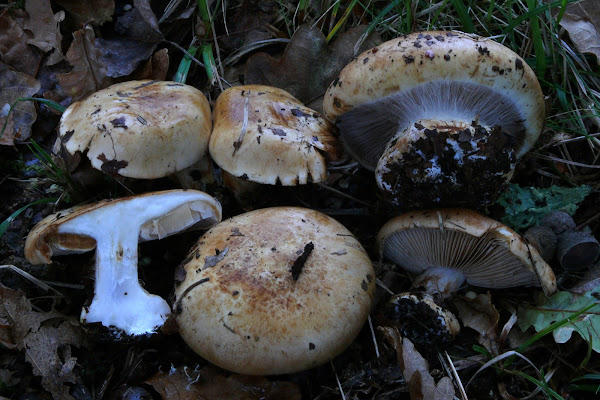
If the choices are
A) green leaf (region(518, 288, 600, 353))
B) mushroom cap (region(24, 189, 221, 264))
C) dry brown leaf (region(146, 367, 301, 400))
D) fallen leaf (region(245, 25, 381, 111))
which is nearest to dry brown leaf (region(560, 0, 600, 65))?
fallen leaf (region(245, 25, 381, 111))

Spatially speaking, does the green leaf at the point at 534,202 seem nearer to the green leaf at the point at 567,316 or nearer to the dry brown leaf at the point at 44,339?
the green leaf at the point at 567,316

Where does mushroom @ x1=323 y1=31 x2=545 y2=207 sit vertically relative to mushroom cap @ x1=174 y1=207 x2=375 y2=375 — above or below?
above

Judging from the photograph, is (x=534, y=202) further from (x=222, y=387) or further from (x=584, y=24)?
(x=222, y=387)

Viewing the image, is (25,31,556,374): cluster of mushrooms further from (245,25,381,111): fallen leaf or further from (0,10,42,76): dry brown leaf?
(0,10,42,76): dry brown leaf

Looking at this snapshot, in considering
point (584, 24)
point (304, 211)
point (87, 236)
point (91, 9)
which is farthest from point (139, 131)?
point (584, 24)

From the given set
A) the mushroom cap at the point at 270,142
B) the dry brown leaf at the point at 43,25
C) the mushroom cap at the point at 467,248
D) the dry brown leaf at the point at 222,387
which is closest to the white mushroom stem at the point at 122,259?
the dry brown leaf at the point at 222,387

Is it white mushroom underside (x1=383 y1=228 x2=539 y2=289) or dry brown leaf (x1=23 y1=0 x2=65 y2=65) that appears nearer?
white mushroom underside (x1=383 y1=228 x2=539 y2=289)
